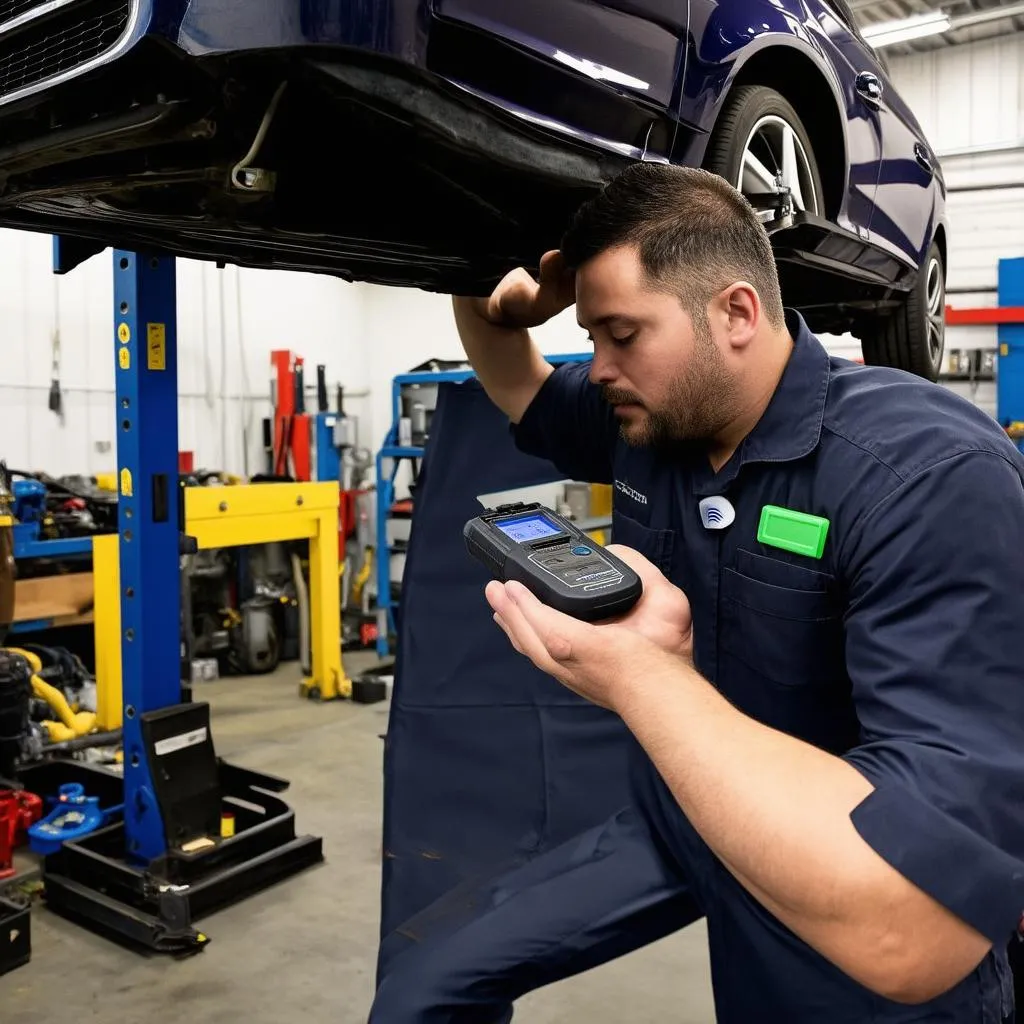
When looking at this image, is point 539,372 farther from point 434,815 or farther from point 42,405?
point 42,405

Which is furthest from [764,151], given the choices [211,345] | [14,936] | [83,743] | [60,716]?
[211,345]

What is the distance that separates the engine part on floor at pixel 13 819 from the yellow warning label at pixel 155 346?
56.5 inches

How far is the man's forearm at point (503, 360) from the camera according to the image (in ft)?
5.62

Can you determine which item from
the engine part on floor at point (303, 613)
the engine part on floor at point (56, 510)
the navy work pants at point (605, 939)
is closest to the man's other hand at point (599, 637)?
the navy work pants at point (605, 939)

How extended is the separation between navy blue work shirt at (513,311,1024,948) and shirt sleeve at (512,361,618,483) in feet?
0.39

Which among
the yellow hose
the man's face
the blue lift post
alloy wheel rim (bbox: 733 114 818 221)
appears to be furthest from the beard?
the blue lift post

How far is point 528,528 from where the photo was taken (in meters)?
1.17

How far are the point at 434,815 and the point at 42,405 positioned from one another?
4.68m

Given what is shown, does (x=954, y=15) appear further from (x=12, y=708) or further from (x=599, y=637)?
(x=599, y=637)

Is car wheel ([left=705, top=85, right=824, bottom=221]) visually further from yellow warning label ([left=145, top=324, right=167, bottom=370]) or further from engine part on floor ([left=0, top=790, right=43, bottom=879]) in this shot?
engine part on floor ([left=0, top=790, right=43, bottom=879])

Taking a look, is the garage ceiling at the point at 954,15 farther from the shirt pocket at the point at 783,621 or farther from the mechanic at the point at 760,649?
the shirt pocket at the point at 783,621

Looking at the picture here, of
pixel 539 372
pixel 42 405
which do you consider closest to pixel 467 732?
pixel 539 372

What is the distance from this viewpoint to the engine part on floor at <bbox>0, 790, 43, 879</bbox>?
9.50 ft

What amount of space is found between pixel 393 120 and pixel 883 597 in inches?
32.6
